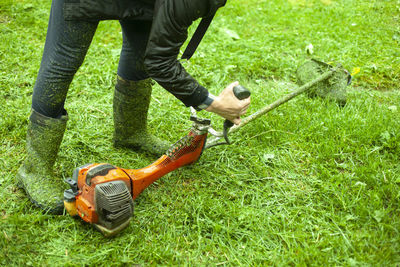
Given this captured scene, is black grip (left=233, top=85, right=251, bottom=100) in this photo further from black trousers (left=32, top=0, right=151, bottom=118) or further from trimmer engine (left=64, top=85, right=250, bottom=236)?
black trousers (left=32, top=0, right=151, bottom=118)

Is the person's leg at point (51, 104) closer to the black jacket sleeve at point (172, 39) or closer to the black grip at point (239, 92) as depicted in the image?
the black jacket sleeve at point (172, 39)

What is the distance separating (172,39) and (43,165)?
3.64 ft

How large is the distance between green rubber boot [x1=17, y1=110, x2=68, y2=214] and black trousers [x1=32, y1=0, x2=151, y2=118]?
2.5 inches

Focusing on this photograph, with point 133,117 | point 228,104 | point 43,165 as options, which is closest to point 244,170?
point 228,104

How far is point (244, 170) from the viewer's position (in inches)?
94.9

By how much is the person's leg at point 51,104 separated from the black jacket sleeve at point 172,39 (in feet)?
1.31

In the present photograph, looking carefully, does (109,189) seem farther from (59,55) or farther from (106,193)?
(59,55)

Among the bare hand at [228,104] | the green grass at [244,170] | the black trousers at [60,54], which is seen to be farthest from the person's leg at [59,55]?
the bare hand at [228,104]

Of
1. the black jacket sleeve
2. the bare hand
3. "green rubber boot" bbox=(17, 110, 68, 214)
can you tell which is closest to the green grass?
"green rubber boot" bbox=(17, 110, 68, 214)

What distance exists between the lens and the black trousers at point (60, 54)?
1.72 m

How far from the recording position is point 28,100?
3.03m

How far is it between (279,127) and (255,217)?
0.92 m

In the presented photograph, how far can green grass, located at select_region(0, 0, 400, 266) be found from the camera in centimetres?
183

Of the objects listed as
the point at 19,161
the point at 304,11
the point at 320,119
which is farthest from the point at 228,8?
the point at 19,161
